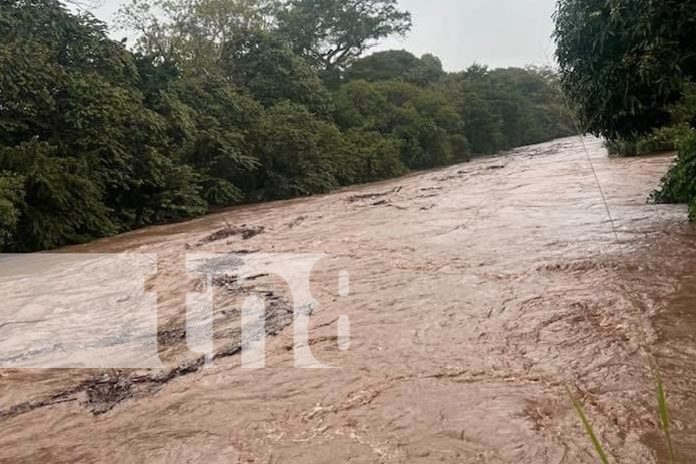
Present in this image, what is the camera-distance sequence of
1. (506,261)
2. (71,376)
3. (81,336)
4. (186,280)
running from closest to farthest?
(71,376) → (81,336) → (506,261) → (186,280)

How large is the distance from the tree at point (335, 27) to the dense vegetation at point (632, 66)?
93.4 feet

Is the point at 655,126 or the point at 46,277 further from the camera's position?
the point at 46,277

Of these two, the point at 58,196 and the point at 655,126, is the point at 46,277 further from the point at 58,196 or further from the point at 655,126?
the point at 655,126

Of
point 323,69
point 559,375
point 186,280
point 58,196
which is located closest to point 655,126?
point 559,375

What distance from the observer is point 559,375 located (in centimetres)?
341

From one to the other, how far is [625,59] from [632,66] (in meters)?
0.17

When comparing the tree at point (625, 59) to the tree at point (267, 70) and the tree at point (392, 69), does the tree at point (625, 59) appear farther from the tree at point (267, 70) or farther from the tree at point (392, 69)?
the tree at point (392, 69)

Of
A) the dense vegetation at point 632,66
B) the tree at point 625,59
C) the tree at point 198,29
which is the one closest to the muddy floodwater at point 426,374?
the dense vegetation at point 632,66

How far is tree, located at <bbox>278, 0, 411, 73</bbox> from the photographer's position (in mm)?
34562

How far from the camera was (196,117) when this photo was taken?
58.0 ft

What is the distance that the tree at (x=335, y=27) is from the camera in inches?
1361

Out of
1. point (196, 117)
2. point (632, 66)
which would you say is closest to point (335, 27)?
point (196, 117)

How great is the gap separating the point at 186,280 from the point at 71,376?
2845 millimetres

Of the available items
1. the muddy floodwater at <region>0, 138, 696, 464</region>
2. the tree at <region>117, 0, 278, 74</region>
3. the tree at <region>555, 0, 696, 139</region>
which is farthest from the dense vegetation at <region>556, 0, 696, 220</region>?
the tree at <region>117, 0, 278, 74</region>
